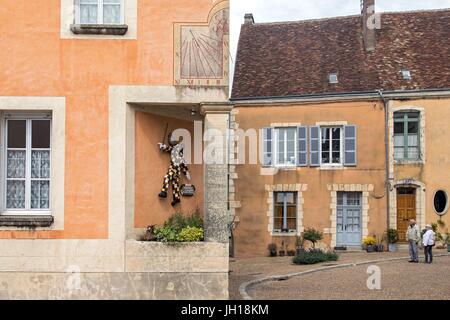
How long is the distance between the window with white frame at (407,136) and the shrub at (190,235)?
55.9ft

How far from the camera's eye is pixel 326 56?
93.8 ft

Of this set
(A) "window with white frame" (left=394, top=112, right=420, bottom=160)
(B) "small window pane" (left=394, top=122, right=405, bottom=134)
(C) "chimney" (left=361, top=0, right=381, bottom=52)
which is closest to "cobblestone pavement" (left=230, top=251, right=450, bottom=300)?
(A) "window with white frame" (left=394, top=112, right=420, bottom=160)

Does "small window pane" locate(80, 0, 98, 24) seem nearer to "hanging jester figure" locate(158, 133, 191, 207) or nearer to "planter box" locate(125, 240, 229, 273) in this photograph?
"hanging jester figure" locate(158, 133, 191, 207)

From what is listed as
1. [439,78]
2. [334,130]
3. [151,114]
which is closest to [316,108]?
[334,130]

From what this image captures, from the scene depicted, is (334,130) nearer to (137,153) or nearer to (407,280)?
(407,280)

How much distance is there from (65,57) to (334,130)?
1740 cm

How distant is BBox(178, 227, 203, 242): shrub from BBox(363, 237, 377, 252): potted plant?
52.5ft

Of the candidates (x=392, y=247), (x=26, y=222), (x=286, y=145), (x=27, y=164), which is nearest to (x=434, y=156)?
(x=392, y=247)

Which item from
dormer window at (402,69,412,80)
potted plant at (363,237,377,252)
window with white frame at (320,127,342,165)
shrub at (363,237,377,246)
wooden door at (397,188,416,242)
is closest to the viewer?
potted plant at (363,237,377,252)

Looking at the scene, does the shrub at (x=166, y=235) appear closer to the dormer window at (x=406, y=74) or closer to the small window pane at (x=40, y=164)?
the small window pane at (x=40, y=164)

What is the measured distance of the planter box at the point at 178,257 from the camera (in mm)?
10477

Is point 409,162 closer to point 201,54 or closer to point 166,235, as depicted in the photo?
point 201,54

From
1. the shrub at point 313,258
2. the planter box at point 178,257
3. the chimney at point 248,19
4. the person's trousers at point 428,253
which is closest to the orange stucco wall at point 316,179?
the shrub at point 313,258

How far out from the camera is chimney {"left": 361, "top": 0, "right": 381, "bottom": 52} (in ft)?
92.3
